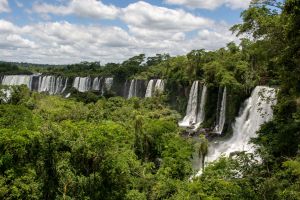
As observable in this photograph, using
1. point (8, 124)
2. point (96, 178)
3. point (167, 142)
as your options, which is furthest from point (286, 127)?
point (8, 124)

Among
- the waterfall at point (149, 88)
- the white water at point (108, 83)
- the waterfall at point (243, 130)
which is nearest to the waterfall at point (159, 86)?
the waterfall at point (149, 88)

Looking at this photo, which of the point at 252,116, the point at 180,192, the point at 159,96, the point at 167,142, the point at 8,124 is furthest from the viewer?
the point at 159,96

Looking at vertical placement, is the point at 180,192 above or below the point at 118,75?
below

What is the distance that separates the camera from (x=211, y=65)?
141 feet

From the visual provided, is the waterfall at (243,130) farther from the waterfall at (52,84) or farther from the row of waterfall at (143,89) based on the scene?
the waterfall at (52,84)

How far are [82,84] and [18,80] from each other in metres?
18.0

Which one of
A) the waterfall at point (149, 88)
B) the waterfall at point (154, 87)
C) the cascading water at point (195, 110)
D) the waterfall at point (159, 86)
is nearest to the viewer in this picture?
the cascading water at point (195, 110)

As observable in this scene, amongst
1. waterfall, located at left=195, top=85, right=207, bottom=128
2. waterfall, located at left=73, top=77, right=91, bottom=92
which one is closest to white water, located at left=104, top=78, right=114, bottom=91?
waterfall, located at left=73, top=77, right=91, bottom=92

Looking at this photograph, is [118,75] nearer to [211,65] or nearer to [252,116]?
[211,65]

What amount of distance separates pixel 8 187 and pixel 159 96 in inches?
1515

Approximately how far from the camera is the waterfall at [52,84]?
7406cm

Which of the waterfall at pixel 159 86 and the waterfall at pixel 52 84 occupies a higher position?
the waterfall at pixel 159 86

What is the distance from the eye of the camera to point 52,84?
7562cm

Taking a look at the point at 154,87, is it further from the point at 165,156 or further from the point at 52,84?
the point at 165,156
